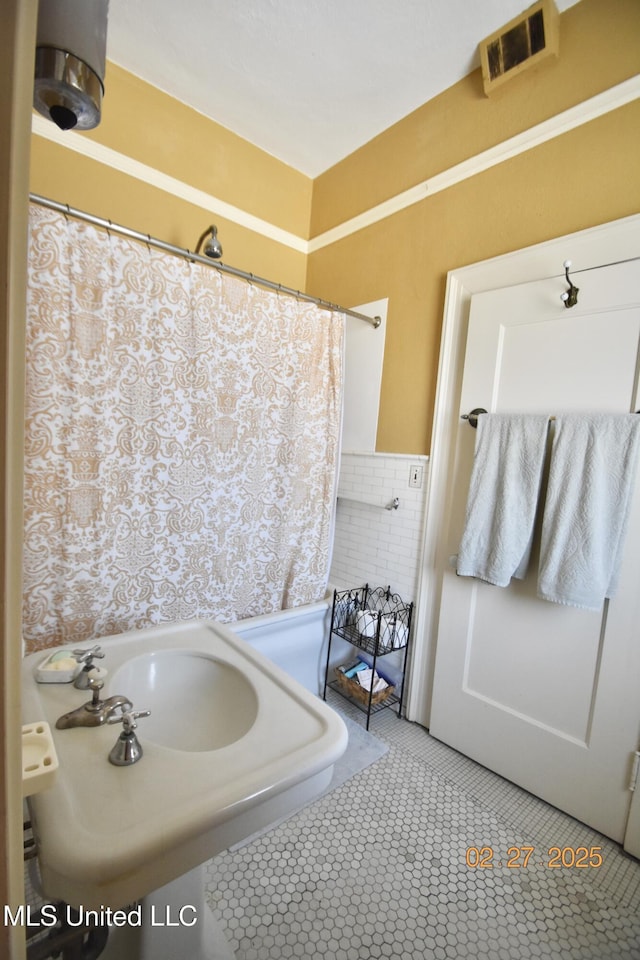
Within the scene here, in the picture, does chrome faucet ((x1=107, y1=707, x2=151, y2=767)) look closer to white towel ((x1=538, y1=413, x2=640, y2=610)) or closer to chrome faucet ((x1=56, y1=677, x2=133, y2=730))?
chrome faucet ((x1=56, y1=677, x2=133, y2=730))

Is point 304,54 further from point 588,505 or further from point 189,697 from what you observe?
point 189,697

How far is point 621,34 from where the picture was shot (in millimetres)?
1267

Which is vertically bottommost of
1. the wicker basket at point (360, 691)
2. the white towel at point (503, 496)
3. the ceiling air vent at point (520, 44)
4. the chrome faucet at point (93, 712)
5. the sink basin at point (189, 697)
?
the wicker basket at point (360, 691)

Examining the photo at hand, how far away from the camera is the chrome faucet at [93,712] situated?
0.74 metres

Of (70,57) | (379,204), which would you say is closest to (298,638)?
(70,57)

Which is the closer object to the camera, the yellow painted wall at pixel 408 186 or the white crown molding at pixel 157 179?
the yellow painted wall at pixel 408 186

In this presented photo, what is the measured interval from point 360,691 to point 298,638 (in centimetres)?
38

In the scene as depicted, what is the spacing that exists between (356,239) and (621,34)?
3.94 feet

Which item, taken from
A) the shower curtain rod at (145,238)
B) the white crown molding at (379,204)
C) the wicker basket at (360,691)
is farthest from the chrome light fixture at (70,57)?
the wicker basket at (360,691)

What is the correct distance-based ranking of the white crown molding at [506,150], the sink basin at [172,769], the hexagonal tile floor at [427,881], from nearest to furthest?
the sink basin at [172,769] < the hexagonal tile floor at [427,881] < the white crown molding at [506,150]

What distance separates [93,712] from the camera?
755mm

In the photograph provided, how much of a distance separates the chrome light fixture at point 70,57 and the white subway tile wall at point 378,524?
158cm

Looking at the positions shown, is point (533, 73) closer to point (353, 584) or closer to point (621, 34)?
point (621, 34)

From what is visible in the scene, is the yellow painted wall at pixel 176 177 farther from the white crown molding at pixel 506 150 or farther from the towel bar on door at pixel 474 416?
the towel bar on door at pixel 474 416
